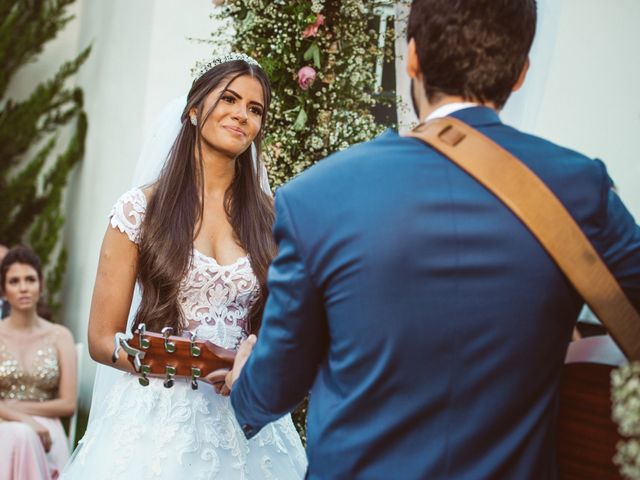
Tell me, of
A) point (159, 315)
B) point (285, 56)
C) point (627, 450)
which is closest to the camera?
point (627, 450)

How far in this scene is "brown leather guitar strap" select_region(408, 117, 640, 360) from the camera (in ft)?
5.57

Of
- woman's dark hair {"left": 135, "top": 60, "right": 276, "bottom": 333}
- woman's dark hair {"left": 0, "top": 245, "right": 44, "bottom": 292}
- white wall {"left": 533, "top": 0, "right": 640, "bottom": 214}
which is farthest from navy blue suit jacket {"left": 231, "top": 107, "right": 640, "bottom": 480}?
woman's dark hair {"left": 0, "top": 245, "right": 44, "bottom": 292}

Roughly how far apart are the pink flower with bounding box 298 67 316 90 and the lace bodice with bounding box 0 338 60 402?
9.23 ft

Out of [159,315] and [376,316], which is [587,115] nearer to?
[159,315]

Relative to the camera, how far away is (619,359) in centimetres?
177

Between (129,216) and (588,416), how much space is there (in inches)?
72.7

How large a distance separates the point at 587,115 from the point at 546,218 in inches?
146

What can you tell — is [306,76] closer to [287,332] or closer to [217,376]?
[217,376]

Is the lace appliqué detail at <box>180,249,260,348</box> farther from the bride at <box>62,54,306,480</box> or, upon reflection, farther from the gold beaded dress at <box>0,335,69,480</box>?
the gold beaded dress at <box>0,335,69,480</box>

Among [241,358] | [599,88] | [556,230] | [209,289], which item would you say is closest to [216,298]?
[209,289]

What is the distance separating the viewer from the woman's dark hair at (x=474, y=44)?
1.81 meters

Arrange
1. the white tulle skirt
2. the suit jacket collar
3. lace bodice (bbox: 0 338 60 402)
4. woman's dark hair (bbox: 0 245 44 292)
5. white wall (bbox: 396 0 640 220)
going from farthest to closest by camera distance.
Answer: woman's dark hair (bbox: 0 245 44 292), lace bodice (bbox: 0 338 60 402), white wall (bbox: 396 0 640 220), the white tulle skirt, the suit jacket collar

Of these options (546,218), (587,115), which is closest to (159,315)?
(546,218)

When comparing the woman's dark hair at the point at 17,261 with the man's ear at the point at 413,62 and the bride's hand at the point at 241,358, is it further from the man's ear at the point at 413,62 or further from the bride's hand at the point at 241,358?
the man's ear at the point at 413,62
